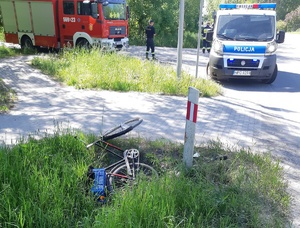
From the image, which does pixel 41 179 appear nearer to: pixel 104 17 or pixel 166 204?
pixel 166 204

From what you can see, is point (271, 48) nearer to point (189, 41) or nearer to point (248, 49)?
point (248, 49)

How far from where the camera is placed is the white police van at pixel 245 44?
9390 mm

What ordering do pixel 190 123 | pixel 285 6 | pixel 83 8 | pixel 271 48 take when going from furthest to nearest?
1. pixel 285 6
2. pixel 83 8
3. pixel 271 48
4. pixel 190 123

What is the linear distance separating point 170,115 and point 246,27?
18.3 feet

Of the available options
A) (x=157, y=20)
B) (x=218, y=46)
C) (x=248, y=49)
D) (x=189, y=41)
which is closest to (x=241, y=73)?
(x=248, y=49)

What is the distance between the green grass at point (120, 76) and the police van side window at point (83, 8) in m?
3.84

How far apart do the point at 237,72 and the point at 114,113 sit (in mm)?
5103

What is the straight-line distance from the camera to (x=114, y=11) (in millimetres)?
13891

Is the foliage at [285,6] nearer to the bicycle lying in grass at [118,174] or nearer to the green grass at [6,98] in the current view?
the green grass at [6,98]

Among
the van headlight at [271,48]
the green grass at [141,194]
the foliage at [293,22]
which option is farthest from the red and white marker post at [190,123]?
the foliage at [293,22]

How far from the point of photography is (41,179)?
2.98 metres

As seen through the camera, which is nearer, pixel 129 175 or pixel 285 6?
pixel 129 175

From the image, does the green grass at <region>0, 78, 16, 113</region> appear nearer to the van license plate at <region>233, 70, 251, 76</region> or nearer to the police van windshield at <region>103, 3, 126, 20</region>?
the van license plate at <region>233, 70, 251, 76</region>

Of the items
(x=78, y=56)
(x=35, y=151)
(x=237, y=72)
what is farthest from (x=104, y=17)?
(x=35, y=151)
